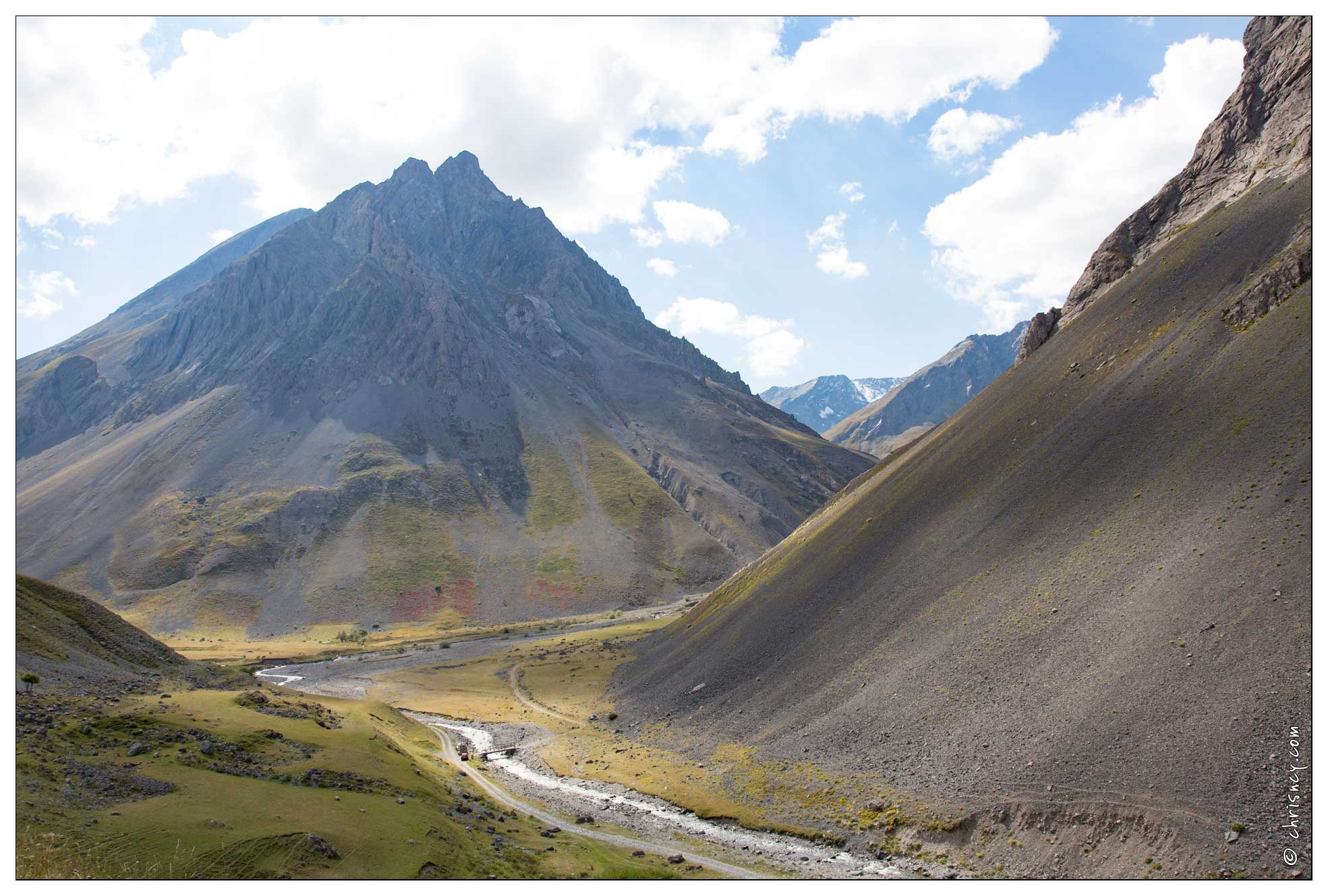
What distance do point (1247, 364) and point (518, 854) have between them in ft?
239

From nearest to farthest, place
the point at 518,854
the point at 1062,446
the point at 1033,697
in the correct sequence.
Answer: the point at 518,854
the point at 1033,697
the point at 1062,446

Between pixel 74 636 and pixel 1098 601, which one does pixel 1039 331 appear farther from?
pixel 74 636

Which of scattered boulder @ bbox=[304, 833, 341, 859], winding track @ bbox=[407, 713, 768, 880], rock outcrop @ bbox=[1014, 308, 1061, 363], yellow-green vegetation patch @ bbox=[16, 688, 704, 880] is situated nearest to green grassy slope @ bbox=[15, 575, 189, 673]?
yellow-green vegetation patch @ bbox=[16, 688, 704, 880]

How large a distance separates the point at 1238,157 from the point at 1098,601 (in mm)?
80276

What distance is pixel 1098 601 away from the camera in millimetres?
56406

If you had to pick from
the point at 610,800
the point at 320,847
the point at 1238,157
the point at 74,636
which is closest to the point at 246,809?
the point at 320,847

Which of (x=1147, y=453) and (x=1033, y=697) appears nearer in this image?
(x=1033, y=697)

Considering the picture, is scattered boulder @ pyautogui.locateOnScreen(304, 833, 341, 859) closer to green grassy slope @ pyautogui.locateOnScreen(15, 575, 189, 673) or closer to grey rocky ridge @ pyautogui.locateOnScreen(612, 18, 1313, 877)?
grey rocky ridge @ pyautogui.locateOnScreen(612, 18, 1313, 877)

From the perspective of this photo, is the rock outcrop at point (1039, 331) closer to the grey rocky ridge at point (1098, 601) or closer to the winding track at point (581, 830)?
the grey rocky ridge at point (1098, 601)

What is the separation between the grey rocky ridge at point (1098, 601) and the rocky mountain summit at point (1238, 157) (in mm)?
422

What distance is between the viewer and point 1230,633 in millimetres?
47062

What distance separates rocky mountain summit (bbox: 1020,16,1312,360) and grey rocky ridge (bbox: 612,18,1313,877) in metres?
0.42
